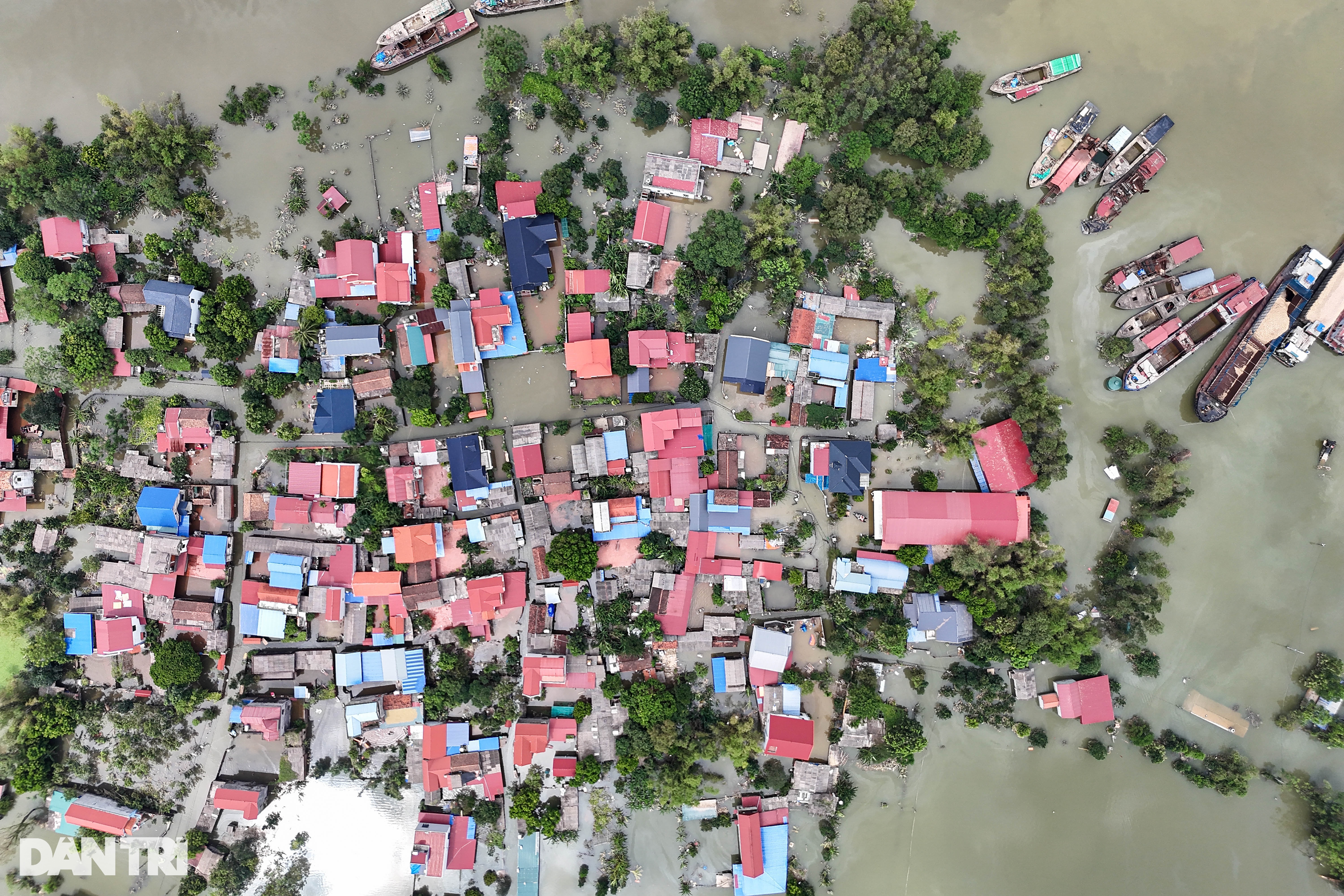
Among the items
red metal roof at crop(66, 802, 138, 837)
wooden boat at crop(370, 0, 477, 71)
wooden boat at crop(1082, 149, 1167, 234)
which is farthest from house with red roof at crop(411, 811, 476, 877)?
wooden boat at crop(1082, 149, 1167, 234)

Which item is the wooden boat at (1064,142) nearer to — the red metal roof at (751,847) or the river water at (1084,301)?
the river water at (1084,301)

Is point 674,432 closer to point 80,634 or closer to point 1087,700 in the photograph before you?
point 1087,700

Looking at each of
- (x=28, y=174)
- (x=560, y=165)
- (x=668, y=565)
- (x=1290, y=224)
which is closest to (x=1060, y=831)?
(x=668, y=565)

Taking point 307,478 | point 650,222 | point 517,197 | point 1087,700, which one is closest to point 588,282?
point 650,222

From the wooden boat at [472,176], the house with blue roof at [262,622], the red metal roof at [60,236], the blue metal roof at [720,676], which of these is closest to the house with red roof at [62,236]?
the red metal roof at [60,236]

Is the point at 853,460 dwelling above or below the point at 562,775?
above

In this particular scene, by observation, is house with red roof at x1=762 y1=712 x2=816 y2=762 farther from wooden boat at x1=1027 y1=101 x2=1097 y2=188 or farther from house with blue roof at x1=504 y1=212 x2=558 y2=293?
wooden boat at x1=1027 y1=101 x2=1097 y2=188

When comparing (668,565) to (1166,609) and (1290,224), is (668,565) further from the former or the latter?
(1290,224)
